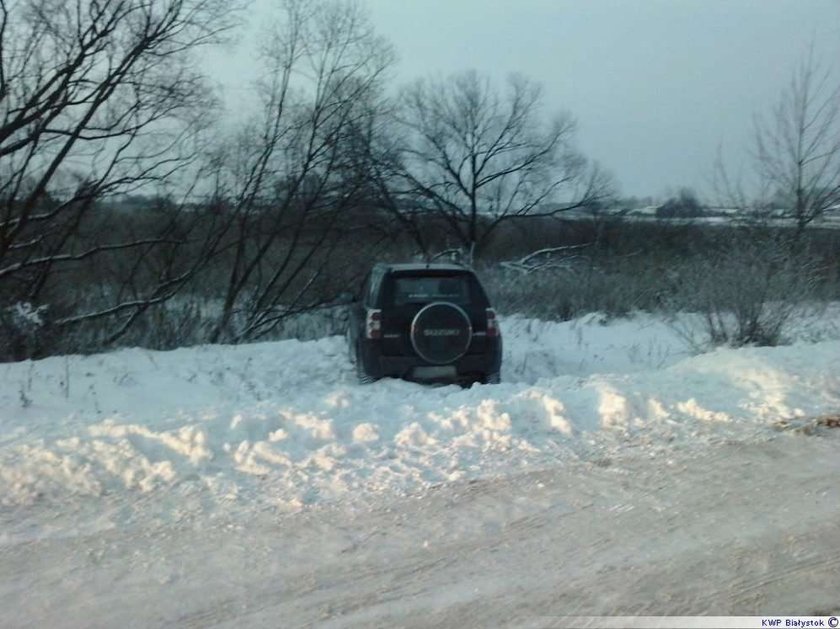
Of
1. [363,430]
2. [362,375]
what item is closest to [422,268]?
[362,375]

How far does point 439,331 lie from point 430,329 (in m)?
0.11

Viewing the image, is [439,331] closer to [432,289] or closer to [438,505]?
[432,289]

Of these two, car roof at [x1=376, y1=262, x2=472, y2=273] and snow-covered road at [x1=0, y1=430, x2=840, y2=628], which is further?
car roof at [x1=376, y1=262, x2=472, y2=273]

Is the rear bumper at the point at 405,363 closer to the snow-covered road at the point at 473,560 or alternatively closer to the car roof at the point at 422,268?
the car roof at the point at 422,268

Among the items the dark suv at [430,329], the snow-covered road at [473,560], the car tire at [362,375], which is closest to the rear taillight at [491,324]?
the dark suv at [430,329]

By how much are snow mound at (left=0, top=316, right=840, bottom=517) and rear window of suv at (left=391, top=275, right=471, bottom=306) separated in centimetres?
111

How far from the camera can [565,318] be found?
19.5 m

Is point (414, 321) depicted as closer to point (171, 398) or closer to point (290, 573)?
point (171, 398)

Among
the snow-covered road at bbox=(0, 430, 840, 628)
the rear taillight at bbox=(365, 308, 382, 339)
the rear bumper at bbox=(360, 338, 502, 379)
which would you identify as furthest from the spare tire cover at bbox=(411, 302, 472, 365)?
the snow-covered road at bbox=(0, 430, 840, 628)

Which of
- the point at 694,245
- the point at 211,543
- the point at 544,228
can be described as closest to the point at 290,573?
the point at 211,543

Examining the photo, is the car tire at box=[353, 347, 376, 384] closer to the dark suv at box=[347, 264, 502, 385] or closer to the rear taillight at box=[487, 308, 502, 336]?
the dark suv at box=[347, 264, 502, 385]

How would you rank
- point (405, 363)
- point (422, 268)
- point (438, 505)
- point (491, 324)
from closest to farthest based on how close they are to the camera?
point (438, 505) → point (405, 363) → point (491, 324) → point (422, 268)

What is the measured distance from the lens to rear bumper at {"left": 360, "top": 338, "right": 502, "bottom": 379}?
33.1 ft

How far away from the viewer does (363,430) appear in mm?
6402
